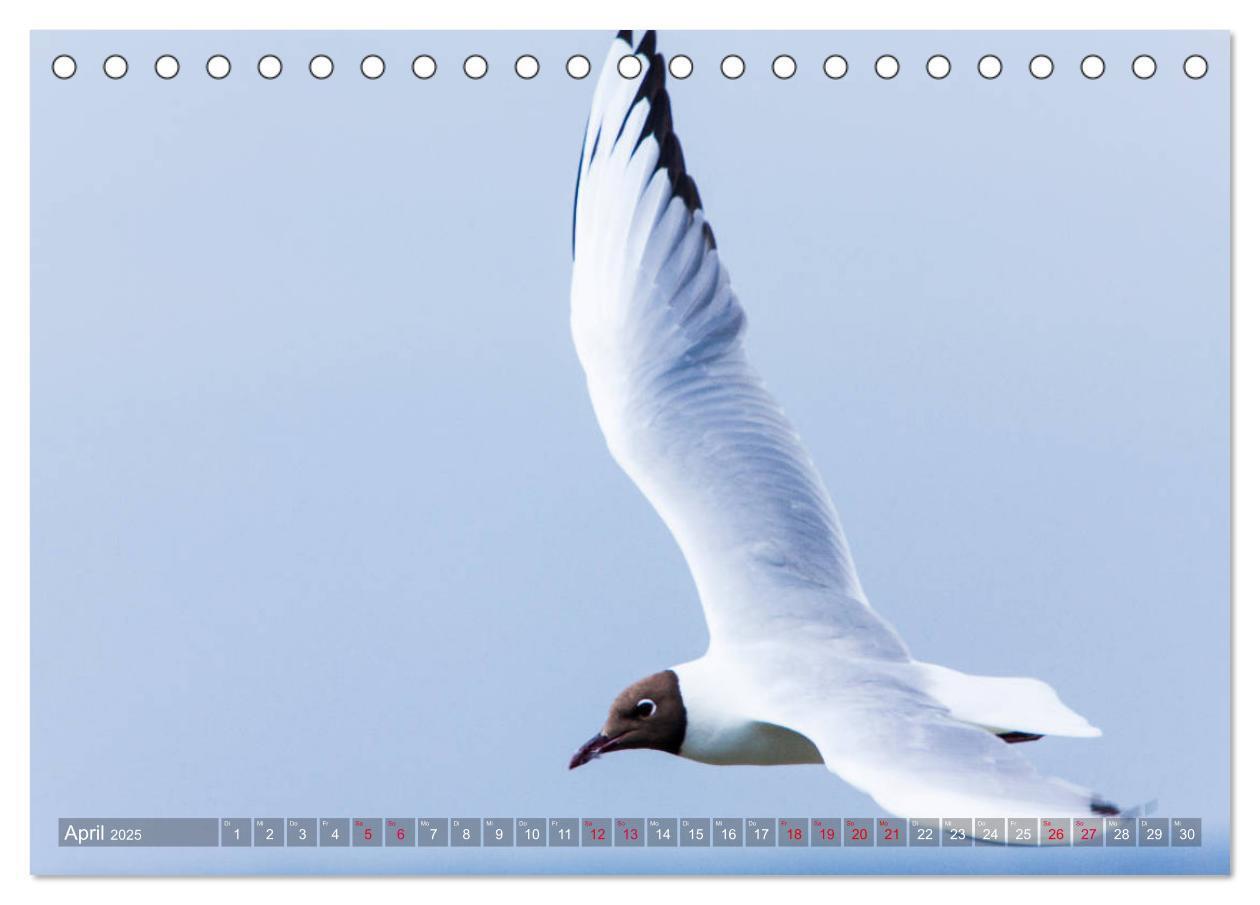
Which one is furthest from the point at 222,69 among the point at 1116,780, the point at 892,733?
the point at 1116,780

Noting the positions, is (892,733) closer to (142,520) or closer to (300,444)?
(300,444)

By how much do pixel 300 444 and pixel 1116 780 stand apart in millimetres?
1048

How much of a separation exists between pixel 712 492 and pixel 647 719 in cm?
27

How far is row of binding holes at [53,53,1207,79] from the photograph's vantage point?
2.24 meters

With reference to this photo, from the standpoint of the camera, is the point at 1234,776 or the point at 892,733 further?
the point at 1234,776

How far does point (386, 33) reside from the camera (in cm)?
224

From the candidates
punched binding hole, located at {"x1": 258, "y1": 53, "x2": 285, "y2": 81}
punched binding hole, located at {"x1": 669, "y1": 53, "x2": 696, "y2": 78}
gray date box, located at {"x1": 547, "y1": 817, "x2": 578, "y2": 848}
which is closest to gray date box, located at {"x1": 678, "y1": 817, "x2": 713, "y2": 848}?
gray date box, located at {"x1": 547, "y1": 817, "x2": 578, "y2": 848}

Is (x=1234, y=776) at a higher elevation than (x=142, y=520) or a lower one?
lower

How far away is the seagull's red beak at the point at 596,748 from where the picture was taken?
2182 millimetres

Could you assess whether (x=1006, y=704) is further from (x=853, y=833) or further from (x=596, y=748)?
(x=596, y=748)

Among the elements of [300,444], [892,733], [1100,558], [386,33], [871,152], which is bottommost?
[892,733]

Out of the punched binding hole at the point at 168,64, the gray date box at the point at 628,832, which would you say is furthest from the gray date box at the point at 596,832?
the punched binding hole at the point at 168,64

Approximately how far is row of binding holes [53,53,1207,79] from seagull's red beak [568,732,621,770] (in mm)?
780

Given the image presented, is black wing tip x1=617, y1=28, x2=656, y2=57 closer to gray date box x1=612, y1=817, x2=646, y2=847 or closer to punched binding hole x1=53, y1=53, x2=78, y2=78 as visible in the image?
punched binding hole x1=53, y1=53, x2=78, y2=78
